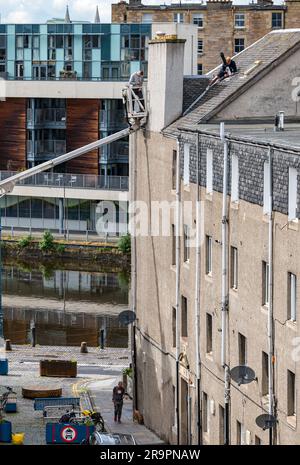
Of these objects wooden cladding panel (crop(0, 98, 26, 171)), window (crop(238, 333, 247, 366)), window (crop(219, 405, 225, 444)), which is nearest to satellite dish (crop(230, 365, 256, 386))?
window (crop(238, 333, 247, 366))

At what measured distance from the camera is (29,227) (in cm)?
12306

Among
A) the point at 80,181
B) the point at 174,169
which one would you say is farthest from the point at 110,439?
the point at 80,181

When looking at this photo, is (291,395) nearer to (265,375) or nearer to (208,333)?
(265,375)

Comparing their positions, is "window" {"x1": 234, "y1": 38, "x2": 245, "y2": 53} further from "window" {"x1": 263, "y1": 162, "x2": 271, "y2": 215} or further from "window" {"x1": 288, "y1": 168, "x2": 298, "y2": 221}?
"window" {"x1": 288, "y1": 168, "x2": 298, "y2": 221}

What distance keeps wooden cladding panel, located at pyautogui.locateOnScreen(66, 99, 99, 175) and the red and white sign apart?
74.2m

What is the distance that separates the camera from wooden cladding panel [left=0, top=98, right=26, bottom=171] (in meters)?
126

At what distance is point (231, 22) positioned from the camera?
473 feet

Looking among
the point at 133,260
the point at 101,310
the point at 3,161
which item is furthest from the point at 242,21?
the point at 133,260

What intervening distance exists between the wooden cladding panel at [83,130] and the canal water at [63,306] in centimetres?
1354

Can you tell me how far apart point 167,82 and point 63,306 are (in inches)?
1669

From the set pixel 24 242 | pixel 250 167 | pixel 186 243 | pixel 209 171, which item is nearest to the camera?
pixel 250 167

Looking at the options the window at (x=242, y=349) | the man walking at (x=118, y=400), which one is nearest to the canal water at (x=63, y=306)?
the man walking at (x=118, y=400)

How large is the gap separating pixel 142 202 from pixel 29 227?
6640 cm

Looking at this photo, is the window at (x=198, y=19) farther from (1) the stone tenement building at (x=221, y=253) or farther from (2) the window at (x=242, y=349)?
(2) the window at (x=242, y=349)
